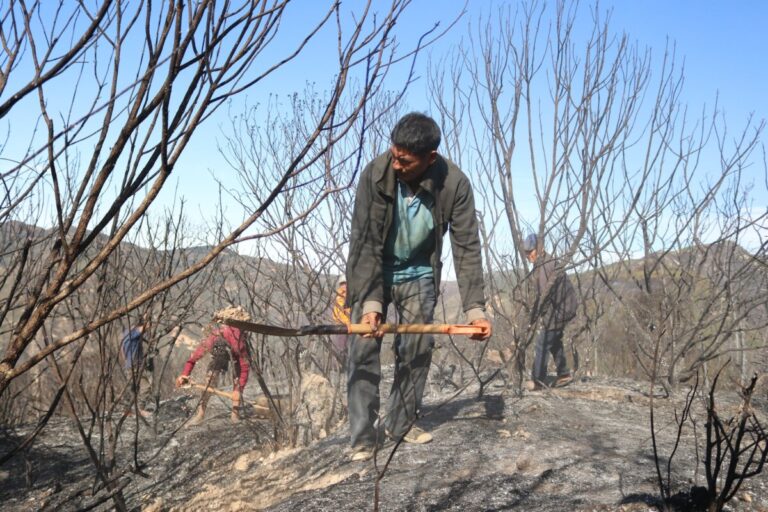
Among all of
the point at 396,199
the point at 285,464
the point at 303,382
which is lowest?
the point at 285,464

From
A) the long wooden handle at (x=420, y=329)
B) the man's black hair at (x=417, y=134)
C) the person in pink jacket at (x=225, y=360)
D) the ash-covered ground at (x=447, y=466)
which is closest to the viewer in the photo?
the long wooden handle at (x=420, y=329)

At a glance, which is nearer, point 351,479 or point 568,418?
point 351,479

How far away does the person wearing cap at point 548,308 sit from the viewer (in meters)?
5.47

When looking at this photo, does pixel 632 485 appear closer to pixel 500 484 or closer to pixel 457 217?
pixel 500 484

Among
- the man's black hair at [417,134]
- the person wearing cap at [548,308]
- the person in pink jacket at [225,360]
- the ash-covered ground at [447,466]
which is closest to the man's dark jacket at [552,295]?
the person wearing cap at [548,308]

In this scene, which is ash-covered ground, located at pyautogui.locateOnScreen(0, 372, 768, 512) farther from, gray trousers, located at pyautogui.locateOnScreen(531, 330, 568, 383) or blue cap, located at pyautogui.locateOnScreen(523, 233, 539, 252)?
blue cap, located at pyautogui.locateOnScreen(523, 233, 539, 252)

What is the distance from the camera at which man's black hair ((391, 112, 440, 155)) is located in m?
3.01

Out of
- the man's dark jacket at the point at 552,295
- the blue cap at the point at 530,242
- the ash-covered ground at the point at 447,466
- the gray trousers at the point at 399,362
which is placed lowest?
the ash-covered ground at the point at 447,466

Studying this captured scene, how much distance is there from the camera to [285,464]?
13.1 ft

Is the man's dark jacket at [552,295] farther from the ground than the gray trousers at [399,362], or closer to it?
farther from the ground

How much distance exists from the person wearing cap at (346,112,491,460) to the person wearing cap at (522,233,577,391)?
83.7 inches

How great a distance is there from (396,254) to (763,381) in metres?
5.24

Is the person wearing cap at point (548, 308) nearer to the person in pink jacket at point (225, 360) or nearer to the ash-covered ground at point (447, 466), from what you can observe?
the ash-covered ground at point (447, 466)

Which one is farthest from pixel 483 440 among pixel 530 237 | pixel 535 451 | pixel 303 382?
pixel 530 237
